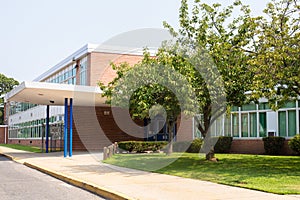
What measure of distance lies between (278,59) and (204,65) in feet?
10.2

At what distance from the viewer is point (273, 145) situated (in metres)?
24.0

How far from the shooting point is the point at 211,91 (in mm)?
16422

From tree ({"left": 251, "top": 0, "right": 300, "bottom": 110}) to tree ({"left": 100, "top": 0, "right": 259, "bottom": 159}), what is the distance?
0.84 metres

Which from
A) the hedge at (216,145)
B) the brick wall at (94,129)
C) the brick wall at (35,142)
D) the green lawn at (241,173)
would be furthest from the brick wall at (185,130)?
the green lawn at (241,173)

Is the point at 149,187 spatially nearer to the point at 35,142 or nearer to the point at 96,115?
the point at 96,115

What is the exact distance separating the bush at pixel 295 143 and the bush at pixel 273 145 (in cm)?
134

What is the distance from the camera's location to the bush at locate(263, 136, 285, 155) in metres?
23.8

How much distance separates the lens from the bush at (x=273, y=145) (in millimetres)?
23781

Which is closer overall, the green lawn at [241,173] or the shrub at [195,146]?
the green lawn at [241,173]

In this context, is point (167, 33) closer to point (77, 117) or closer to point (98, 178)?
point (98, 178)

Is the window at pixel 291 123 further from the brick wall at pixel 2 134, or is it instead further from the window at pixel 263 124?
the brick wall at pixel 2 134

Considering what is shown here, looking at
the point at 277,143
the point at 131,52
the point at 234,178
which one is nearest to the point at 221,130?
the point at 277,143

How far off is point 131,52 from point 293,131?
15072 millimetres

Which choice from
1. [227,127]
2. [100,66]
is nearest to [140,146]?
[227,127]
